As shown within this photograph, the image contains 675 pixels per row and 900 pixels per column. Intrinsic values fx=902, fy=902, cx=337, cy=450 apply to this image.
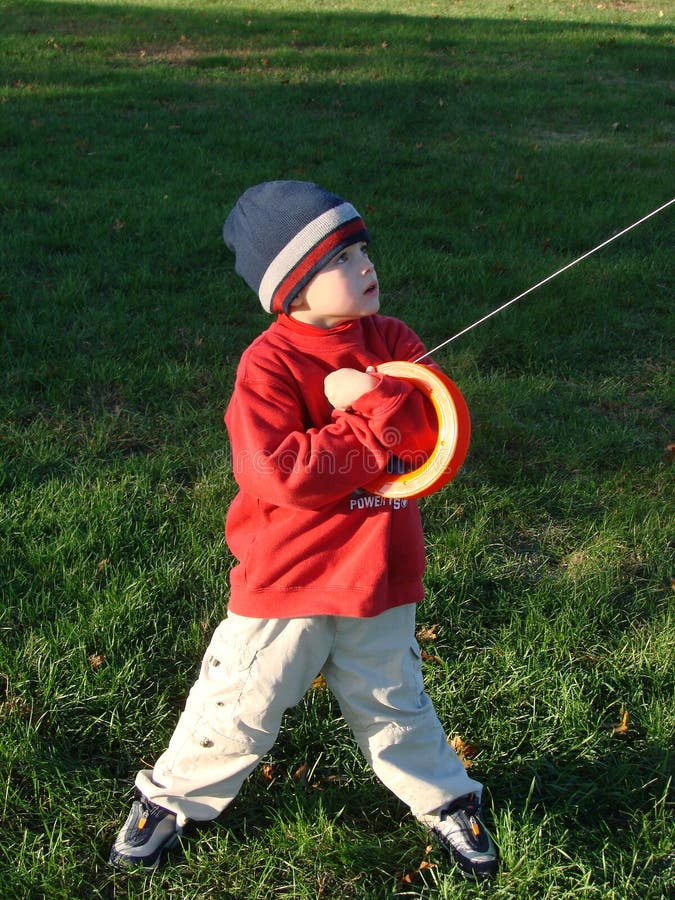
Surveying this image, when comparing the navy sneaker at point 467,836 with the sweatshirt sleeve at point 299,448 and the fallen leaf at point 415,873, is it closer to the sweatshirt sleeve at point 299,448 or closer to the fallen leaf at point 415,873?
the fallen leaf at point 415,873

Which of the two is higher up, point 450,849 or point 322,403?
point 322,403

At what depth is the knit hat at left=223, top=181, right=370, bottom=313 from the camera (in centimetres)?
201

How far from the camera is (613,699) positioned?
2793mm

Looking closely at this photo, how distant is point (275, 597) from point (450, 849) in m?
0.84

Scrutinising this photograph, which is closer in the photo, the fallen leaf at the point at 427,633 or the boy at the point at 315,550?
the boy at the point at 315,550

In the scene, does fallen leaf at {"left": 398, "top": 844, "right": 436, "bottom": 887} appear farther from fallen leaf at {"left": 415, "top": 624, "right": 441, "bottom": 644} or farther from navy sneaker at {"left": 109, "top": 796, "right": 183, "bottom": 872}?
fallen leaf at {"left": 415, "top": 624, "right": 441, "bottom": 644}

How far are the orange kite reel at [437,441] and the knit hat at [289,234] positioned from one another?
0.28 m

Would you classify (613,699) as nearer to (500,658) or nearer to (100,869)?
(500,658)

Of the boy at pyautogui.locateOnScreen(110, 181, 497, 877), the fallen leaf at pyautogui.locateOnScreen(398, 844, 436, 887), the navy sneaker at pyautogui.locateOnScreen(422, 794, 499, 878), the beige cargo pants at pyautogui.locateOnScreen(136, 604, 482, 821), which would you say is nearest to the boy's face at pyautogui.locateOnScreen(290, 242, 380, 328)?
the boy at pyautogui.locateOnScreen(110, 181, 497, 877)

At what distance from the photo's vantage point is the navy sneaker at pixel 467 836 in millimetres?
2273

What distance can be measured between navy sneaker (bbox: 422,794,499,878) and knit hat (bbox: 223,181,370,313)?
1.36 meters

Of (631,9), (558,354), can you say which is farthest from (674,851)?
(631,9)

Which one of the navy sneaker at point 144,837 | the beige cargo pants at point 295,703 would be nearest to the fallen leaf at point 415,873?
the beige cargo pants at point 295,703

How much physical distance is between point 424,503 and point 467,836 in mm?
1571
